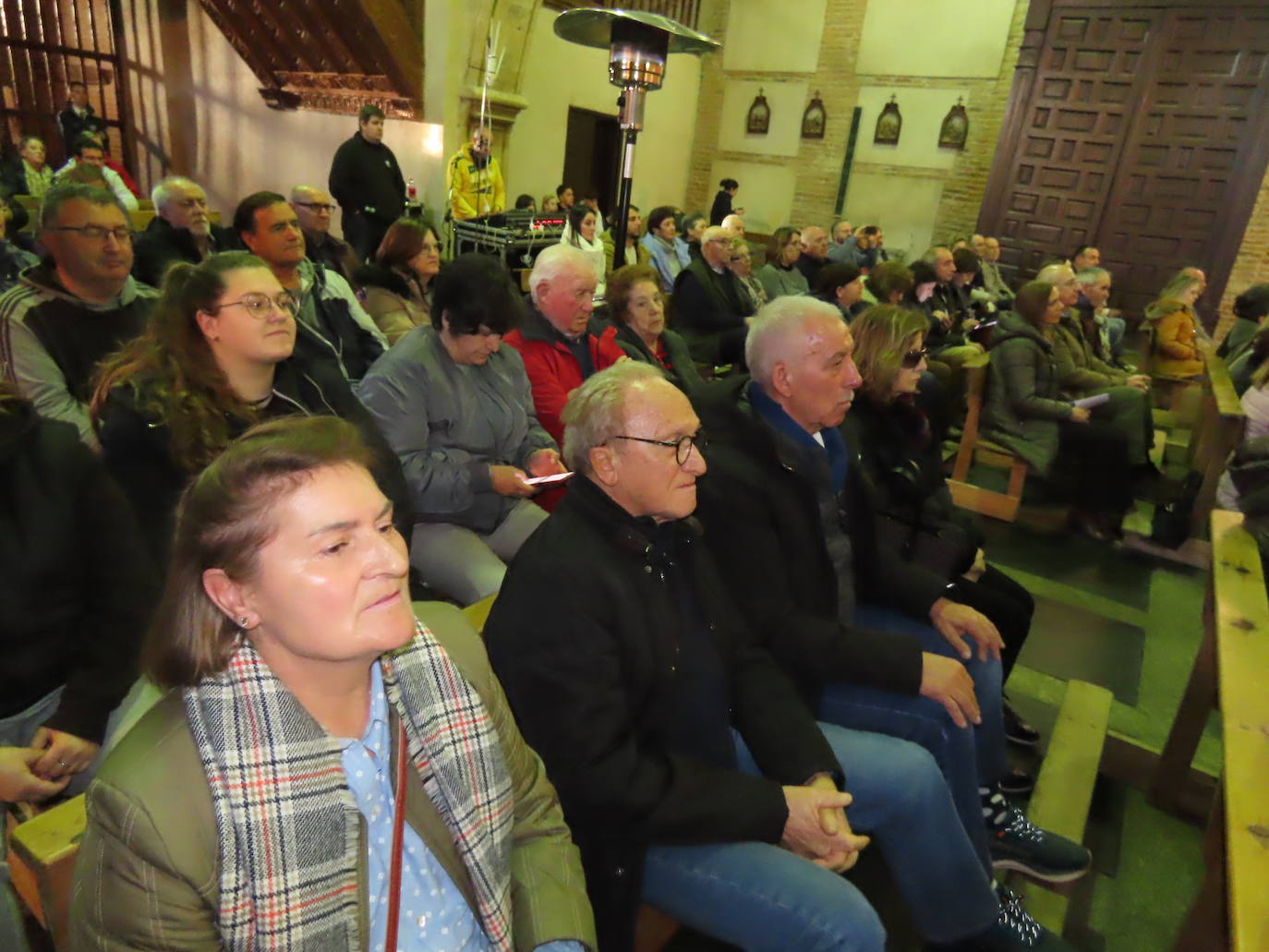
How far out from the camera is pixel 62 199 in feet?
7.13

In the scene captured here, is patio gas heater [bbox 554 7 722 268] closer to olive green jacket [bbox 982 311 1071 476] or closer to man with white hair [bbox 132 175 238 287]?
man with white hair [bbox 132 175 238 287]

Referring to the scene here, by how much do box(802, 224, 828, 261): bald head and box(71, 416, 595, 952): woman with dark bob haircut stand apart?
18.9ft

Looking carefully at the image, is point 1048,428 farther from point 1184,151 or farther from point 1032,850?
point 1184,151

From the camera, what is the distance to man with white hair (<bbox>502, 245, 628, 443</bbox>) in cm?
278

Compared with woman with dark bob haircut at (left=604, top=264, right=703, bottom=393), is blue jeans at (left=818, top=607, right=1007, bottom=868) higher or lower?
lower

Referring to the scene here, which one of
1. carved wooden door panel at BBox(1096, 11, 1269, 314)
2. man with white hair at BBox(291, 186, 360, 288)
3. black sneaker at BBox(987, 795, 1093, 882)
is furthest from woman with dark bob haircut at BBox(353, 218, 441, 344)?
carved wooden door panel at BBox(1096, 11, 1269, 314)

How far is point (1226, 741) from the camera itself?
1397mm

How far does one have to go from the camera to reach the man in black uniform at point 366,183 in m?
5.76

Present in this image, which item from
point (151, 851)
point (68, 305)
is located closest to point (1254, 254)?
point (68, 305)

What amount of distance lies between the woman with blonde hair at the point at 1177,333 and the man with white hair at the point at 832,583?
15.9 feet

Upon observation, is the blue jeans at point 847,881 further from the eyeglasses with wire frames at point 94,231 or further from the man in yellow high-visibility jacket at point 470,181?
the man in yellow high-visibility jacket at point 470,181

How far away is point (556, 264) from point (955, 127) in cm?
847

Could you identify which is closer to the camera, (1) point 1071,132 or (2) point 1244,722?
(2) point 1244,722

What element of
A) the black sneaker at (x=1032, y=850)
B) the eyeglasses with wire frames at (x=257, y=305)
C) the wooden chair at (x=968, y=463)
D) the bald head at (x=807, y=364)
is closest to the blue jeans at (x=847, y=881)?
the black sneaker at (x=1032, y=850)
